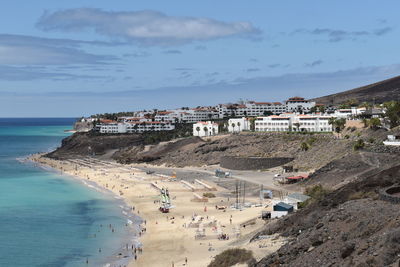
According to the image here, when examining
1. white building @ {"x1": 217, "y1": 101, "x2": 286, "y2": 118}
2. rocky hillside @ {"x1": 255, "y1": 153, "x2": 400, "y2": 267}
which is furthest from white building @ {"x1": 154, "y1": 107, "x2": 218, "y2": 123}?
rocky hillside @ {"x1": 255, "y1": 153, "x2": 400, "y2": 267}

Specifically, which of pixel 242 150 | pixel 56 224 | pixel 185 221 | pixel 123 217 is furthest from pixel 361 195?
pixel 242 150

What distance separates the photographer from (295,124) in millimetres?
110625

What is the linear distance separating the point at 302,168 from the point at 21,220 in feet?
133

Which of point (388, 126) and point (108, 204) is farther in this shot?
point (388, 126)

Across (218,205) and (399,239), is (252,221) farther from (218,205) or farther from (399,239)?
(399,239)

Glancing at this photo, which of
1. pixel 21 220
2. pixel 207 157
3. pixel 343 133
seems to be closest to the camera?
pixel 21 220

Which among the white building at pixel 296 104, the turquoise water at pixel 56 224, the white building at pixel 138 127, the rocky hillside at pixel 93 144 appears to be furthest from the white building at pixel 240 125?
the turquoise water at pixel 56 224

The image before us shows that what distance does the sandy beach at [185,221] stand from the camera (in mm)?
39250

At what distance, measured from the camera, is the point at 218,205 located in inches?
2381

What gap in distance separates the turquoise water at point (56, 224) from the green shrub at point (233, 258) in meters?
10.3

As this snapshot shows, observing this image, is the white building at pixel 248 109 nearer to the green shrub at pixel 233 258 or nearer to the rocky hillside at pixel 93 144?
the rocky hillside at pixel 93 144

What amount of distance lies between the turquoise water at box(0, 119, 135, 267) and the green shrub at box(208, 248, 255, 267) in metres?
10.3

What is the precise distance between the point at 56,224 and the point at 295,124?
66746 millimetres

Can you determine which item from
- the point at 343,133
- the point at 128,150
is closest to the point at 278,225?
the point at 343,133
